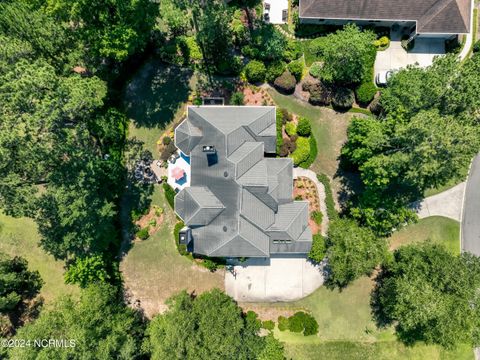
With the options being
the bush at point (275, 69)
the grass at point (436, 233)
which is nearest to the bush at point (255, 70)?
the bush at point (275, 69)

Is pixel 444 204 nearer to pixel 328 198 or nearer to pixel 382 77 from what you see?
pixel 328 198

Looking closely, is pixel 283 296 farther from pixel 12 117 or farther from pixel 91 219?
pixel 12 117

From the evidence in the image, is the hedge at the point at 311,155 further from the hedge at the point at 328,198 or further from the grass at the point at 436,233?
the grass at the point at 436,233

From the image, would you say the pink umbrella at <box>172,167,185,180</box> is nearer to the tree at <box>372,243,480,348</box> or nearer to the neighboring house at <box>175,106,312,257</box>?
the neighboring house at <box>175,106,312,257</box>

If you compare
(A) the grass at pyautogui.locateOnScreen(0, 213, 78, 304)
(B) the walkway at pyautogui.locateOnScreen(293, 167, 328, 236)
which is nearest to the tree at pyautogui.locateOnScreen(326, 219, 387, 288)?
(B) the walkway at pyautogui.locateOnScreen(293, 167, 328, 236)

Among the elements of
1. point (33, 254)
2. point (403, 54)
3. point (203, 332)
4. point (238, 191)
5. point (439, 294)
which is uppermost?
point (403, 54)

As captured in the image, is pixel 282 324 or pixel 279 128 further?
pixel 279 128

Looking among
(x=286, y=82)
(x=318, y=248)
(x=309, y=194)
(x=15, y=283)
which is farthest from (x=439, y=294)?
(x=15, y=283)
